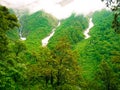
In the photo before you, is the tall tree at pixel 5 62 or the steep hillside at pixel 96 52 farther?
the steep hillside at pixel 96 52

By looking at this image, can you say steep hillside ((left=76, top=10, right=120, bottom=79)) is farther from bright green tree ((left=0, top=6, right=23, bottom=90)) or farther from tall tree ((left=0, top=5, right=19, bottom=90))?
tall tree ((left=0, top=5, right=19, bottom=90))

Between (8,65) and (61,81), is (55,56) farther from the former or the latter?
A: (8,65)

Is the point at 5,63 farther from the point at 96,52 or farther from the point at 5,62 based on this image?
the point at 96,52

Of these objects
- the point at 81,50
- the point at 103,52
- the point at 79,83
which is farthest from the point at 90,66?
the point at 79,83

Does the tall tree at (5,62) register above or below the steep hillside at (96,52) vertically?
below

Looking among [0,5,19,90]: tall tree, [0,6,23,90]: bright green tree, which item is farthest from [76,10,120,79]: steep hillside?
[0,5,19,90]: tall tree

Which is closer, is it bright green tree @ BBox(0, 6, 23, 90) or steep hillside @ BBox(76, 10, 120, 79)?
bright green tree @ BBox(0, 6, 23, 90)

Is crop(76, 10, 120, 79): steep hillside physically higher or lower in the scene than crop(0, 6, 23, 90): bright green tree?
higher

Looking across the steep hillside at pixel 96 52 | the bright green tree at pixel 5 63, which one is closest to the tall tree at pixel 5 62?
the bright green tree at pixel 5 63

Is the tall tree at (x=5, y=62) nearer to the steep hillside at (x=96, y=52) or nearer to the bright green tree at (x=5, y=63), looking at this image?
the bright green tree at (x=5, y=63)

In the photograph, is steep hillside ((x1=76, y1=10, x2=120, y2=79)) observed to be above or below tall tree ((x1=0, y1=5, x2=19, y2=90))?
above

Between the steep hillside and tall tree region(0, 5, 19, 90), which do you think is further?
the steep hillside
